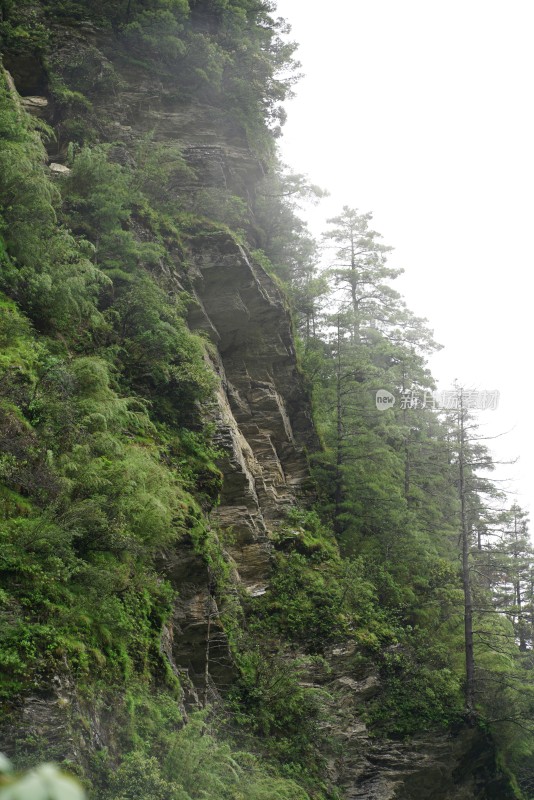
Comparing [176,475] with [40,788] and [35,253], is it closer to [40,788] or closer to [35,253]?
[35,253]

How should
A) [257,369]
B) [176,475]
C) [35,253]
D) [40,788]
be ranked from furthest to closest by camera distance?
[257,369]
[176,475]
[35,253]
[40,788]

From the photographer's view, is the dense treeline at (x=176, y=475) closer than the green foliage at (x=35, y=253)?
Yes

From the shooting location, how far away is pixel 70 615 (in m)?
7.71

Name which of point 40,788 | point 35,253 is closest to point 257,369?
point 35,253

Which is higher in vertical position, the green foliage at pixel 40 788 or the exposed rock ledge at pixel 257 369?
the exposed rock ledge at pixel 257 369

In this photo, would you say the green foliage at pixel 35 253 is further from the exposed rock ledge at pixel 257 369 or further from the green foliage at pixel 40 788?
the green foliage at pixel 40 788

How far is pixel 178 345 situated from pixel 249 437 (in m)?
4.84

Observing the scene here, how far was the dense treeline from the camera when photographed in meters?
8.20

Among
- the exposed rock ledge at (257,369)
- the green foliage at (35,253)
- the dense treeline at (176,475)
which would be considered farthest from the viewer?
the exposed rock ledge at (257,369)

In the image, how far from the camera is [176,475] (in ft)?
45.0

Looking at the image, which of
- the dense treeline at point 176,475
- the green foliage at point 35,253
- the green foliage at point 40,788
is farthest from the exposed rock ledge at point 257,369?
the green foliage at point 40,788

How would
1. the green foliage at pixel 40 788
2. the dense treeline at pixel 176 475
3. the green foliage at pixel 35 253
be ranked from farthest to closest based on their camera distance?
the green foliage at pixel 35 253
the dense treeline at pixel 176 475
the green foliage at pixel 40 788

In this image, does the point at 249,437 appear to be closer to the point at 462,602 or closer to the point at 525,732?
the point at 462,602

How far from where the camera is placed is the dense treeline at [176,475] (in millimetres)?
8195
